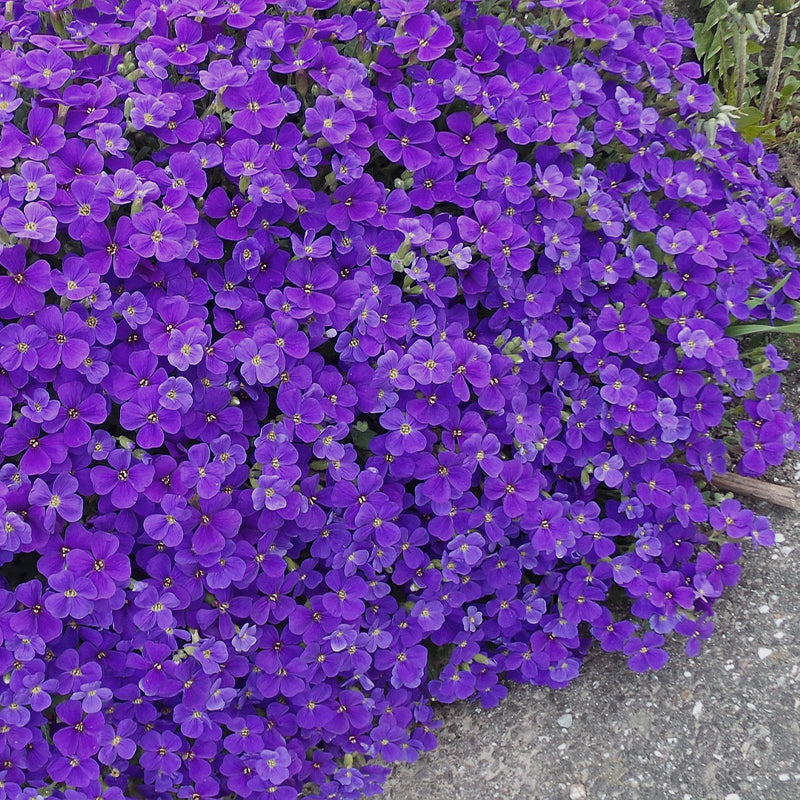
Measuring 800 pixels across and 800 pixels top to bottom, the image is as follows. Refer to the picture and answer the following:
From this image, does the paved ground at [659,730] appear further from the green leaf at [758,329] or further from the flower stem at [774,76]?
the flower stem at [774,76]

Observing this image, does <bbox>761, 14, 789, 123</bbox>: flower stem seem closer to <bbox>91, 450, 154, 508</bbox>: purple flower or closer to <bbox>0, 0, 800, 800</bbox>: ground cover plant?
<bbox>0, 0, 800, 800</bbox>: ground cover plant

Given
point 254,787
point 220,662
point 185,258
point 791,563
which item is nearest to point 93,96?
point 185,258

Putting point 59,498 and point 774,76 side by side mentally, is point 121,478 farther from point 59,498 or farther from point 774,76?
point 774,76

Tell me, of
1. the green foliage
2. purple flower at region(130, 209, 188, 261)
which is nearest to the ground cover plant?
purple flower at region(130, 209, 188, 261)

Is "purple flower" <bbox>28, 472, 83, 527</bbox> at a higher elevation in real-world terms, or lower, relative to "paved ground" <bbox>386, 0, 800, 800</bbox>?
higher

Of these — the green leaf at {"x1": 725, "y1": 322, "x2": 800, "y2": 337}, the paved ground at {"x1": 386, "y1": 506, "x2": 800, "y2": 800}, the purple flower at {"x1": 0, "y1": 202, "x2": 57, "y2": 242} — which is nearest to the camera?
the purple flower at {"x1": 0, "y1": 202, "x2": 57, "y2": 242}

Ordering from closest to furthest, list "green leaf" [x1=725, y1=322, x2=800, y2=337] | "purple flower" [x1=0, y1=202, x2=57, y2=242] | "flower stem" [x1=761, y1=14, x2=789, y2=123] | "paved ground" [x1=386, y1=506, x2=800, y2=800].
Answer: "purple flower" [x1=0, y1=202, x2=57, y2=242] < "paved ground" [x1=386, y1=506, x2=800, y2=800] < "green leaf" [x1=725, y1=322, x2=800, y2=337] < "flower stem" [x1=761, y1=14, x2=789, y2=123]
